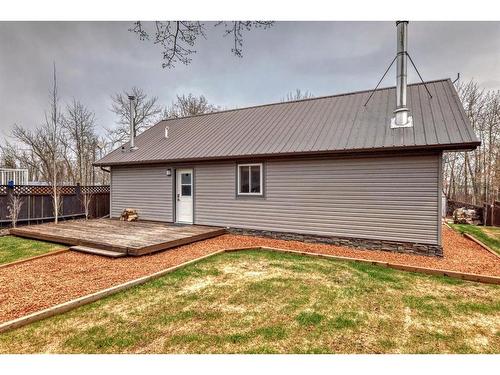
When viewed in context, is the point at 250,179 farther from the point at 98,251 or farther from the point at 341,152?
the point at 98,251

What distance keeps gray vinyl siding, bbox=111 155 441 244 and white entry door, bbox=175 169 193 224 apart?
24 centimetres

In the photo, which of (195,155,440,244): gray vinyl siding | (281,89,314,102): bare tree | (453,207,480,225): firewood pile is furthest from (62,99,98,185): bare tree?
(453,207,480,225): firewood pile

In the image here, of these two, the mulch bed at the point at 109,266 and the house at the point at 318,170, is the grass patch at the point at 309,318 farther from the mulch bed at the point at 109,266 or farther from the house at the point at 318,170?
the house at the point at 318,170

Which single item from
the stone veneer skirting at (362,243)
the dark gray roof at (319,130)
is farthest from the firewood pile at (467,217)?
the stone veneer skirting at (362,243)

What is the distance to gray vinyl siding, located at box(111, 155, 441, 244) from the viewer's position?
19.2 ft

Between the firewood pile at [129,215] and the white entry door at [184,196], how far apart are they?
1804mm

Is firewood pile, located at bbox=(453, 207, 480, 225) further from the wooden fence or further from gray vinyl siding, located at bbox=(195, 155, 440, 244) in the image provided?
the wooden fence

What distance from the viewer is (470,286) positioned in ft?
13.5

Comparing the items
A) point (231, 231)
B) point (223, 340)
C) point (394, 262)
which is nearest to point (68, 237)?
point (231, 231)

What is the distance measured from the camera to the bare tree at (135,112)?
20219 mm

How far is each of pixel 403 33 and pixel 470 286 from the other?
5775 millimetres
